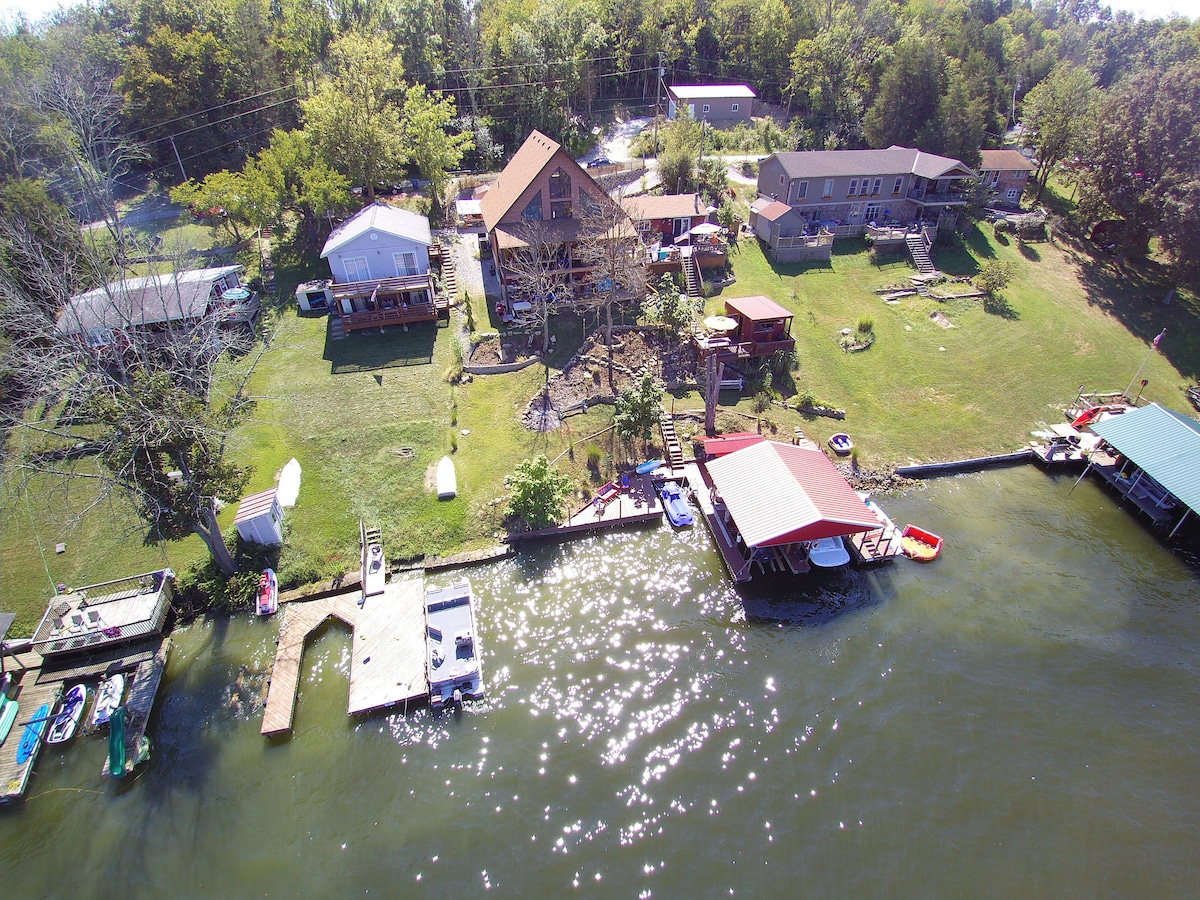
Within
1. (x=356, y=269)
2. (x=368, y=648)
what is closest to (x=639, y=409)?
(x=368, y=648)

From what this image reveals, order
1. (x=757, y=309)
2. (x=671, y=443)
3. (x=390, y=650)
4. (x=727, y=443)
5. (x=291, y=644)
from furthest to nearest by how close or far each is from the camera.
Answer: (x=757, y=309) → (x=671, y=443) → (x=727, y=443) → (x=291, y=644) → (x=390, y=650)

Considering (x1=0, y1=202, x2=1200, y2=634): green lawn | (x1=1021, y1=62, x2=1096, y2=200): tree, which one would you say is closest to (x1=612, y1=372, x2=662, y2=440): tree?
(x1=0, y1=202, x2=1200, y2=634): green lawn

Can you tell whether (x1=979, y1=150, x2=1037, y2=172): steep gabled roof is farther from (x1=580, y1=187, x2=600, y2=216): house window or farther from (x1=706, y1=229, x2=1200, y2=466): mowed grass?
(x1=580, y1=187, x2=600, y2=216): house window

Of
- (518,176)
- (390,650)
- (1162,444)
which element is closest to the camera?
(390,650)

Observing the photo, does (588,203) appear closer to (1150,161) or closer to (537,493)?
(537,493)

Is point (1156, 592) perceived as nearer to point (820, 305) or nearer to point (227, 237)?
point (820, 305)

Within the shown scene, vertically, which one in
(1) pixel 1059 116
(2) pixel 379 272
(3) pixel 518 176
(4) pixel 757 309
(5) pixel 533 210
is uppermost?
(1) pixel 1059 116

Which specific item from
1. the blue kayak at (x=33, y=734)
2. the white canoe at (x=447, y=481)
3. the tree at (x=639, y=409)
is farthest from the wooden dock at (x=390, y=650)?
the tree at (x=639, y=409)
